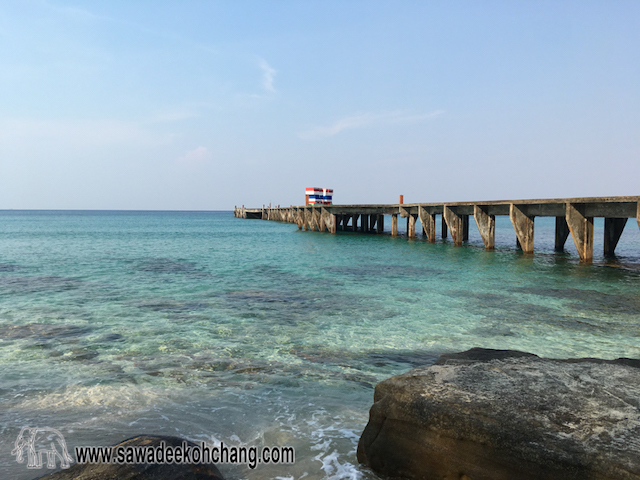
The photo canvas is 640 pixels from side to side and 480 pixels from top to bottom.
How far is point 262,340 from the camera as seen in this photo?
25.6 feet

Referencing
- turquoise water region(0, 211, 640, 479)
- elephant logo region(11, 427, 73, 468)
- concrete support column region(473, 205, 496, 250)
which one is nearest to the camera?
elephant logo region(11, 427, 73, 468)

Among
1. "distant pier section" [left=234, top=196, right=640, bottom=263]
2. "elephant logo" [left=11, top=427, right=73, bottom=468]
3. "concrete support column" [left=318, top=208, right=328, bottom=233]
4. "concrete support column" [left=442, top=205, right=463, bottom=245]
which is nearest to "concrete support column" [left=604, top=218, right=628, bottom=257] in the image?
"distant pier section" [left=234, top=196, right=640, bottom=263]

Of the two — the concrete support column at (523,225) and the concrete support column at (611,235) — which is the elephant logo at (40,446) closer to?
the concrete support column at (523,225)

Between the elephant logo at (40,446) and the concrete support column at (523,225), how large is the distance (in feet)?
→ 70.8

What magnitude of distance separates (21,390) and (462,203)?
78.8ft

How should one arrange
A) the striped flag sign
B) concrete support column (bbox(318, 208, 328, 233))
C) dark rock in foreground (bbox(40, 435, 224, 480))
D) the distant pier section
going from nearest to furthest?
dark rock in foreground (bbox(40, 435, 224, 480)) → the distant pier section → concrete support column (bbox(318, 208, 328, 233)) → the striped flag sign

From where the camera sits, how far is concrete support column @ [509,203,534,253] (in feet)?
72.2

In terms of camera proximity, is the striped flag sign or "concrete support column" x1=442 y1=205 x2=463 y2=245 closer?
"concrete support column" x1=442 y1=205 x2=463 y2=245

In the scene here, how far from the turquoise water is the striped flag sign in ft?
156

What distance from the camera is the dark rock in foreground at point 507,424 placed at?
2738 mm

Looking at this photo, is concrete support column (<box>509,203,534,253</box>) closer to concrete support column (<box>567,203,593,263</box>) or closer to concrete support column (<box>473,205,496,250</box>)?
concrete support column (<box>473,205,496,250</box>)

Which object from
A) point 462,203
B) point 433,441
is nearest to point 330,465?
point 433,441

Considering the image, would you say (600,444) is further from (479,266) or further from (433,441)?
(479,266)

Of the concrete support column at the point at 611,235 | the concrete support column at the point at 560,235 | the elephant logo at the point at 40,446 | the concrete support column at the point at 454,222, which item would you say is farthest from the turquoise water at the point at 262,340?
the concrete support column at the point at 454,222
